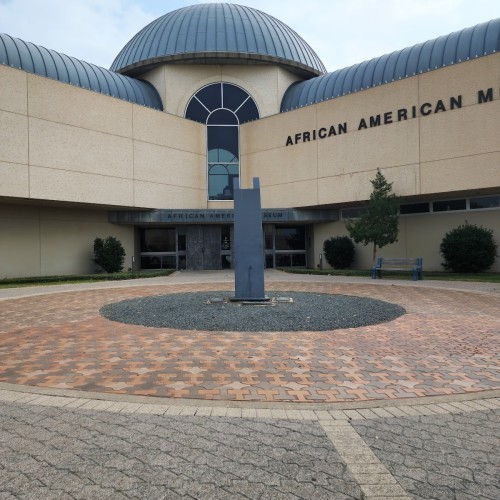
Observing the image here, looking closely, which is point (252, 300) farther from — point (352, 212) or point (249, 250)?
point (352, 212)

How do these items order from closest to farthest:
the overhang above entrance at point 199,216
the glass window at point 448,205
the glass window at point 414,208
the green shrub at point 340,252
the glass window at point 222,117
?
the glass window at point 448,205 < the glass window at point 414,208 < the green shrub at point 340,252 < the overhang above entrance at point 199,216 < the glass window at point 222,117

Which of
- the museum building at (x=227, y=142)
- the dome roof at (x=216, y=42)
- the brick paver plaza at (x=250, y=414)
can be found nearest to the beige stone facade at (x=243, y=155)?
the museum building at (x=227, y=142)

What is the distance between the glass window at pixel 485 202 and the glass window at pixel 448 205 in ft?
1.58

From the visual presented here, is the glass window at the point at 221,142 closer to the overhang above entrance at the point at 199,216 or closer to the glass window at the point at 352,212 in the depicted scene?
the overhang above entrance at the point at 199,216

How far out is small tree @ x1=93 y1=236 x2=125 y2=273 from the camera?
82.6 feet

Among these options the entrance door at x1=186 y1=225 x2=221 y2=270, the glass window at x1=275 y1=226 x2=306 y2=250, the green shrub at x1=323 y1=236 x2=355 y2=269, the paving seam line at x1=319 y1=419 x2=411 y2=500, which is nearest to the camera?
the paving seam line at x1=319 y1=419 x2=411 y2=500

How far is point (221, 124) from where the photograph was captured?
29.8 metres

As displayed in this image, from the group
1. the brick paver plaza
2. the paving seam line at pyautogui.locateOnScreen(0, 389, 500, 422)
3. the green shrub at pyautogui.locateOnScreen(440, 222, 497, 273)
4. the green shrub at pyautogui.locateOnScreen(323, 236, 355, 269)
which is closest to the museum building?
the green shrub at pyautogui.locateOnScreen(323, 236, 355, 269)

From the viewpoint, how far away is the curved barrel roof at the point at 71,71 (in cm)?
2292

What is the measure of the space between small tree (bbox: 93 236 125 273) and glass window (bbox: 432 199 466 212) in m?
18.0

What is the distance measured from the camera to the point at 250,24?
104ft

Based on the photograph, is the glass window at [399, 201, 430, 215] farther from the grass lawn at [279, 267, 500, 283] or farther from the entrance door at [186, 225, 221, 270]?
the entrance door at [186, 225, 221, 270]

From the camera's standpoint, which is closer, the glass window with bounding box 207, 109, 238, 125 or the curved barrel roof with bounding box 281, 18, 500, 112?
the curved barrel roof with bounding box 281, 18, 500, 112

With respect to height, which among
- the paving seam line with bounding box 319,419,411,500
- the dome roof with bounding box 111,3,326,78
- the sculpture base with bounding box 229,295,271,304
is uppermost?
the dome roof with bounding box 111,3,326,78
